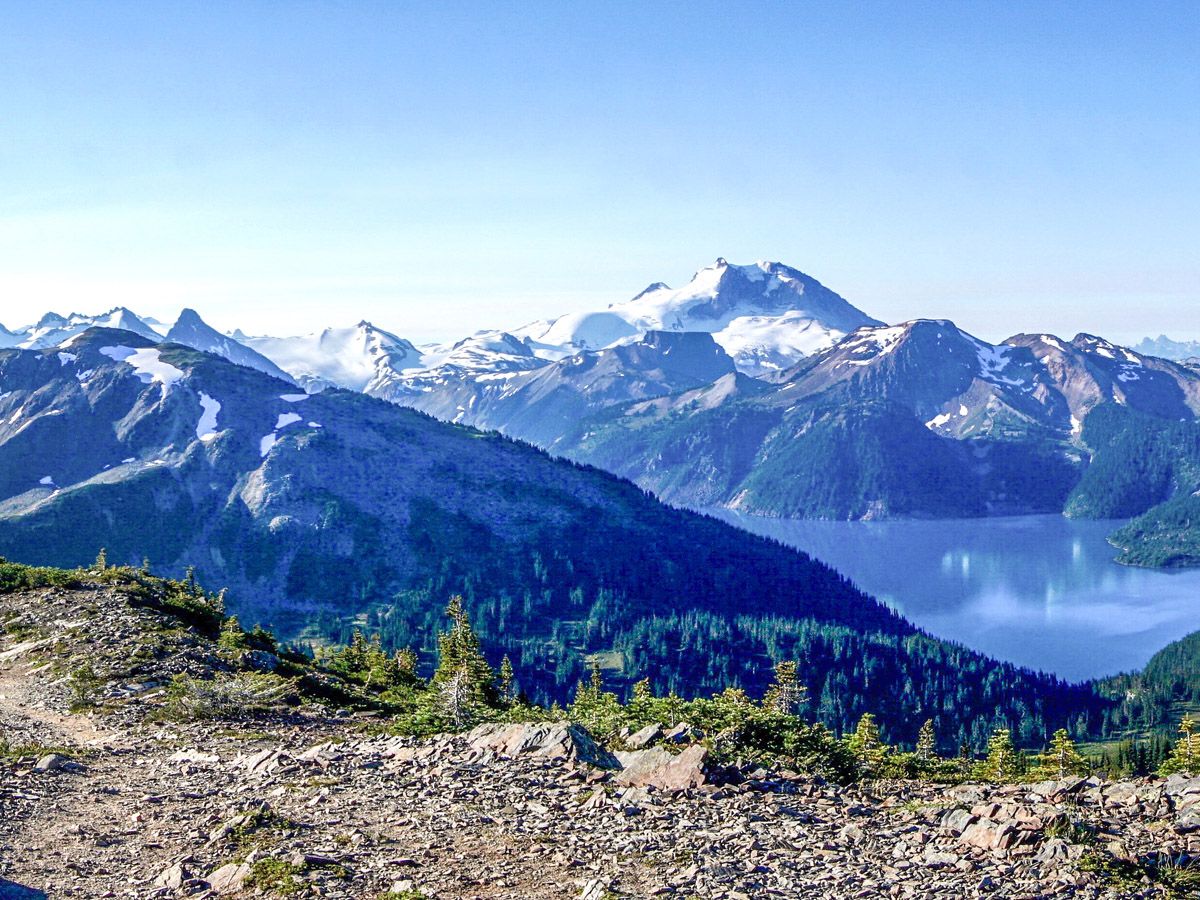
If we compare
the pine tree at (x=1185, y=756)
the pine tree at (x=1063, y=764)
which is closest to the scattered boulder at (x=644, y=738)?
the pine tree at (x=1063, y=764)

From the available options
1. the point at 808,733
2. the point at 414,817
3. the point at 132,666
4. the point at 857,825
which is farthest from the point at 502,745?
the point at 132,666

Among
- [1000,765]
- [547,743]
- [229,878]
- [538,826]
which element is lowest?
[1000,765]

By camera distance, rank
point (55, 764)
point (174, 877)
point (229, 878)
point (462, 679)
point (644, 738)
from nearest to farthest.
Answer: point (229, 878) → point (174, 877) → point (644, 738) → point (55, 764) → point (462, 679)

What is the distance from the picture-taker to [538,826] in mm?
31422

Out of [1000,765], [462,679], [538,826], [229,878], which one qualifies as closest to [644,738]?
[538,826]

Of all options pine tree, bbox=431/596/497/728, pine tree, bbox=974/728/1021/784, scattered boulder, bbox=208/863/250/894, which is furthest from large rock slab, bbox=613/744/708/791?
scattered boulder, bbox=208/863/250/894

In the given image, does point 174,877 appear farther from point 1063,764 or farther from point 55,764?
point 1063,764

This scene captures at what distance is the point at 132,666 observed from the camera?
5678 centimetres

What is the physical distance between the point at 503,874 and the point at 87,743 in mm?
23994

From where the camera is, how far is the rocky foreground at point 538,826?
27109 mm

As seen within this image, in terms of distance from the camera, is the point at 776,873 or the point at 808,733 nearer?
the point at 776,873

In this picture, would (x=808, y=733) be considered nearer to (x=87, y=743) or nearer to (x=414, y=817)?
(x=414, y=817)

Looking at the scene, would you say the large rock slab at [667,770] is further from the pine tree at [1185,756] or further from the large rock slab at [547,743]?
the pine tree at [1185,756]

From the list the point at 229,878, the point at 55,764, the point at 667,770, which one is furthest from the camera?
the point at 55,764
